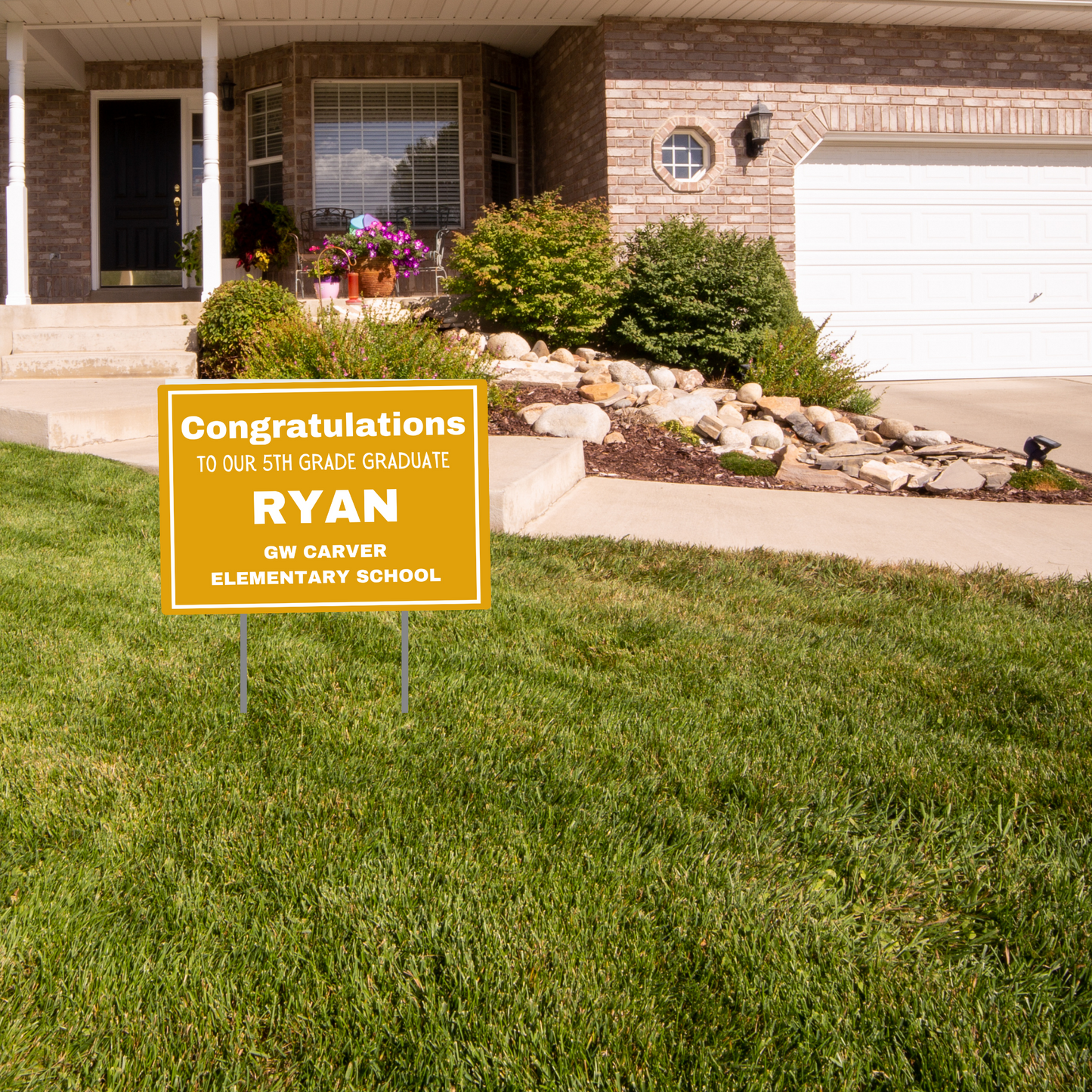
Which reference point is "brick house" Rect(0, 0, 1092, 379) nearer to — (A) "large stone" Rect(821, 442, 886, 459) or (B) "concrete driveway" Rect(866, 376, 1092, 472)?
(B) "concrete driveway" Rect(866, 376, 1092, 472)

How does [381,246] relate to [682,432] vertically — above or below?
above

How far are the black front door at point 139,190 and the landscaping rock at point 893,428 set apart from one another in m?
9.63

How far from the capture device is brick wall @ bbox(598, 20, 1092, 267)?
10695mm

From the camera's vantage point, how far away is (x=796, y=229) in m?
11.3

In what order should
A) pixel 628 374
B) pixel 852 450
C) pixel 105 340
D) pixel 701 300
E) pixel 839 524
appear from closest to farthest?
1. pixel 839 524
2. pixel 852 450
3. pixel 628 374
4. pixel 701 300
5. pixel 105 340

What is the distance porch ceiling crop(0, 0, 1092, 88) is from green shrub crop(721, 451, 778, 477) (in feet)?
20.2

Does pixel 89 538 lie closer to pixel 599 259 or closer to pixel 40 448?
pixel 40 448

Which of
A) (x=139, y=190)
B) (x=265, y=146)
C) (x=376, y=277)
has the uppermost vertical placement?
(x=265, y=146)

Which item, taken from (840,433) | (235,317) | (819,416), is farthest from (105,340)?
(840,433)

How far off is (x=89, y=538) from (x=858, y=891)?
3491mm

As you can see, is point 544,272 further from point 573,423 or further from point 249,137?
point 249,137

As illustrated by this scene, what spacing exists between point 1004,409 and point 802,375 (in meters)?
2.05

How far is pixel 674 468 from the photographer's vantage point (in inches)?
258

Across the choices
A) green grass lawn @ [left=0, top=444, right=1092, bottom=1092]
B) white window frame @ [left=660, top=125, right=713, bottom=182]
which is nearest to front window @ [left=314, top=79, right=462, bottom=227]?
white window frame @ [left=660, top=125, right=713, bottom=182]
